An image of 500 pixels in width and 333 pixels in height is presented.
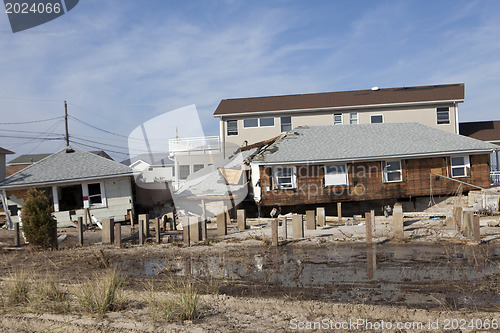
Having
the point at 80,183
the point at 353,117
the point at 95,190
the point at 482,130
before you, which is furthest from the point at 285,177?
the point at 482,130

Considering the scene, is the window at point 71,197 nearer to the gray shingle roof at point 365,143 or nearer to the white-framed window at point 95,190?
the white-framed window at point 95,190

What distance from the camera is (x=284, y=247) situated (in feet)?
48.2

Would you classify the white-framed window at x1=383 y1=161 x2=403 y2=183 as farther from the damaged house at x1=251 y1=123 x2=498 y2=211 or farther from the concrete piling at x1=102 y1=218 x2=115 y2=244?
the concrete piling at x1=102 y1=218 x2=115 y2=244

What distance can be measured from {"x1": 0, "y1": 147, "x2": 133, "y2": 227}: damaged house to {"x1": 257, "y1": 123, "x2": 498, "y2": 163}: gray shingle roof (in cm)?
846

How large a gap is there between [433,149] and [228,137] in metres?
15.7

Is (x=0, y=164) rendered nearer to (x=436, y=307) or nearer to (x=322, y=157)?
(x=322, y=157)

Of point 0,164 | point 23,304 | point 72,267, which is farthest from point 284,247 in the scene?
point 0,164

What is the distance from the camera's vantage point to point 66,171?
961 inches

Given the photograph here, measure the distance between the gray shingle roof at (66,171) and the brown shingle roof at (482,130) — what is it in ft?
87.3

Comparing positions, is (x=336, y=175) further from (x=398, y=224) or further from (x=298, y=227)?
(x=398, y=224)

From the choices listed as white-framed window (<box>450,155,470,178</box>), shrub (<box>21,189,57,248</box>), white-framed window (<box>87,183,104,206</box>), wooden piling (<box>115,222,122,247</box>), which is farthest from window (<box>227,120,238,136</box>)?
shrub (<box>21,189,57,248</box>)

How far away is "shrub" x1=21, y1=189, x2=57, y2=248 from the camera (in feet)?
51.7

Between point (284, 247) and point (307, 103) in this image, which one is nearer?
point (284, 247)

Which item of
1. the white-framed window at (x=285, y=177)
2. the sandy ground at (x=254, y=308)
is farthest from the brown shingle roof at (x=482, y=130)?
the sandy ground at (x=254, y=308)
